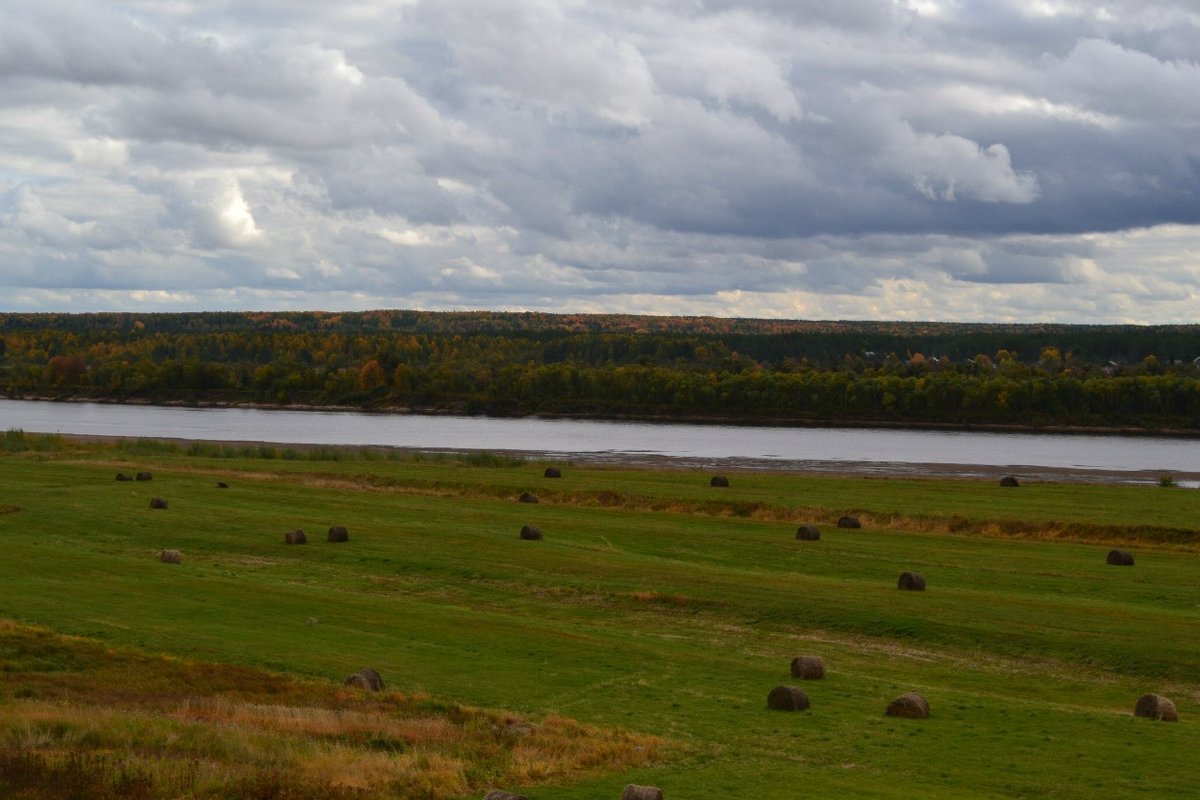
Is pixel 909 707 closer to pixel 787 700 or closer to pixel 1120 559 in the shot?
pixel 787 700

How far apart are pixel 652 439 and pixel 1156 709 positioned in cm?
10688

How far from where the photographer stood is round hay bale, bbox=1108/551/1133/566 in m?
40.6

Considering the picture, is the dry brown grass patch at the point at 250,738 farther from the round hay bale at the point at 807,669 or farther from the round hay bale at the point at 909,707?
the round hay bale at the point at 807,669

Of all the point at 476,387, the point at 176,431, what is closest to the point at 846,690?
the point at 176,431

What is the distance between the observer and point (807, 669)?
2548 cm

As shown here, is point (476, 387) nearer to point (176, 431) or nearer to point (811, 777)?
point (176, 431)

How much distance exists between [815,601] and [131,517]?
26.4 metres

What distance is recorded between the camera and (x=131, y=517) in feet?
158

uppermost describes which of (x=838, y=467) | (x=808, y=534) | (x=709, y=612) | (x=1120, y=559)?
(x=1120, y=559)

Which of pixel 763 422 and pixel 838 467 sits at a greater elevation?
pixel 763 422

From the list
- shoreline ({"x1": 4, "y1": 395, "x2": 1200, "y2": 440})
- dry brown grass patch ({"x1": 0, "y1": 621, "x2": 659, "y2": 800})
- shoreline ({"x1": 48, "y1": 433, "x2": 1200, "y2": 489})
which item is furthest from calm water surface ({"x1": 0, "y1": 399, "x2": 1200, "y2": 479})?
dry brown grass patch ({"x1": 0, "y1": 621, "x2": 659, "y2": 800})

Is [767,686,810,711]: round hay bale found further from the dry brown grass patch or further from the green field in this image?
the dry brown grass patch

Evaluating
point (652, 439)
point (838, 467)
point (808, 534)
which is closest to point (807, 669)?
point (808, 534)

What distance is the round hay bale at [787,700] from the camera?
891 inches
